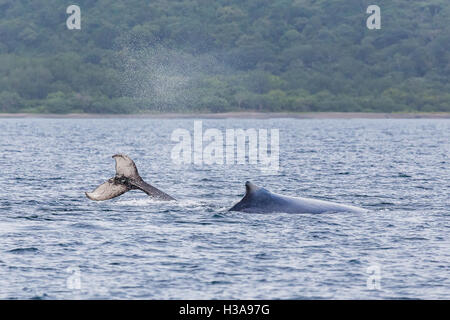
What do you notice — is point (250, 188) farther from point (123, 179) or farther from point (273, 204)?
point (123, 179)

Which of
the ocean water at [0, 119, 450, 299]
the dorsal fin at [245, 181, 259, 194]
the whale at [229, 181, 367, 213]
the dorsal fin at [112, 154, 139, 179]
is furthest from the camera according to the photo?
the dorsal fin at [112, 154, 139, 179]

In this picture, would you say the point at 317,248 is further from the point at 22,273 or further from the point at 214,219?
the point at 22,273

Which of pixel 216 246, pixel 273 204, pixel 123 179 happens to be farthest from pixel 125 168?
pixel 216 246

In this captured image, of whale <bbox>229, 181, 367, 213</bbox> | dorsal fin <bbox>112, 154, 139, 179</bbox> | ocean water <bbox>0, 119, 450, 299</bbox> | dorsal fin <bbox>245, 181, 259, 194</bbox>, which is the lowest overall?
ocean water <bbox>0, 119, 450, 299</bbox>

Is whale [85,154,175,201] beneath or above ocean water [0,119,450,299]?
above

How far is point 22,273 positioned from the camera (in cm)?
2191

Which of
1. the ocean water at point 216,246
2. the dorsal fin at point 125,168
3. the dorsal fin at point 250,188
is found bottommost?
the ocean water at point 216,246

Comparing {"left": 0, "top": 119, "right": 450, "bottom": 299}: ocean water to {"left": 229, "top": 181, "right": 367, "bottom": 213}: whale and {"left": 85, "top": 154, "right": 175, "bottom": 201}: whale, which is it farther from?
{"left": 85, "top": 154, "right": 175, "bottom": 201}: whale

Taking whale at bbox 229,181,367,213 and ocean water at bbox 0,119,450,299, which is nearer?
ocean water at bbox 0,119,450,299

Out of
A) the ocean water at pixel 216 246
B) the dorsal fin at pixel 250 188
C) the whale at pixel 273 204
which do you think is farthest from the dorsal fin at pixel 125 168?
the dorsal fin at pixel 250 188

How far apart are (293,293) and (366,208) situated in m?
13.8

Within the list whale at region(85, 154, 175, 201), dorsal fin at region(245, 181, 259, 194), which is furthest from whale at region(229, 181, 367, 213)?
whale at region(85, 154, 175, 201)

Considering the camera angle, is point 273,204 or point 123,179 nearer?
point 273,204

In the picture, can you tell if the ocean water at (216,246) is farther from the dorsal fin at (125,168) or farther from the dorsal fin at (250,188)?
the dorsal fin at (125,168)
